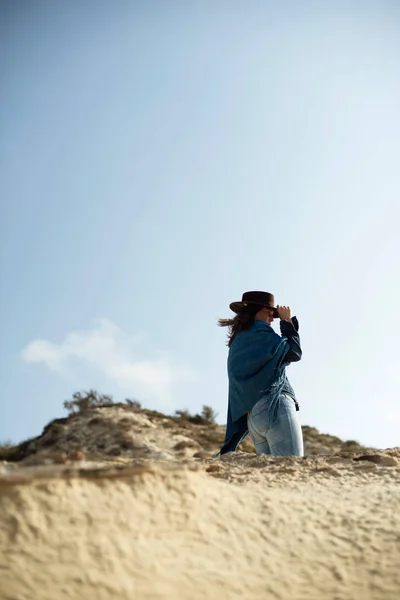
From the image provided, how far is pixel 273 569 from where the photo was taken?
2506 mm

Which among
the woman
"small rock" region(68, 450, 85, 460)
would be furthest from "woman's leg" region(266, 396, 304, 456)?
"small rock" region(68, 450, 85, 460)

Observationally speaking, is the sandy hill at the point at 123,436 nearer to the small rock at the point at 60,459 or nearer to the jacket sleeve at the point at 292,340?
the jacket sleeve at the point at 292,340

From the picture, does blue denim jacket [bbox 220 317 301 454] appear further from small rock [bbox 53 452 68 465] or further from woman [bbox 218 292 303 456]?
small rock [bbox 53 452 68 465]

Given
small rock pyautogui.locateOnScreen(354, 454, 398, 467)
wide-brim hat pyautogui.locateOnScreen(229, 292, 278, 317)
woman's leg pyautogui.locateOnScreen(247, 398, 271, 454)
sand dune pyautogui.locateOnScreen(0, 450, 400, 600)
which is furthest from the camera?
wide-brim hat pyautogui.locateOnScreen(229, 292, 278, 317)

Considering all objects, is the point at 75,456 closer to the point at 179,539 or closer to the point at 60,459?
the point at 60,459

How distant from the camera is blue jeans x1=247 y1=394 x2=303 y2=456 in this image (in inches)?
188

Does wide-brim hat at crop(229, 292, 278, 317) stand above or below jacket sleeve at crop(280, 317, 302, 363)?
above

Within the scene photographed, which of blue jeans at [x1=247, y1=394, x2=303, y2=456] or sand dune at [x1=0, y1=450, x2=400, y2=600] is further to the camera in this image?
blue jeans at [x1=247, y1=394, x2=303, y2=456]

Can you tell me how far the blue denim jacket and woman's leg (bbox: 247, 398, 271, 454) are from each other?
12 centimetres

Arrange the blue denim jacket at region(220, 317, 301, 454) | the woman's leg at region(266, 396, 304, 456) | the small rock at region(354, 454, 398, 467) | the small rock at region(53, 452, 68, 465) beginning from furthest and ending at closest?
1. the blue denim jacket at region(220, 317, 301, 454)
2. the woman's leg at region(266, 396, 304, 456)
3. the small rock at region(354, 454, 398, 467)
4. the small rock at region(53, 452, 68, 465)

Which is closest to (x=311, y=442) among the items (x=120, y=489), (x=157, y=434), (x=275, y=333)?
(x=157, y=434)

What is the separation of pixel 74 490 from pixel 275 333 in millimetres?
3260

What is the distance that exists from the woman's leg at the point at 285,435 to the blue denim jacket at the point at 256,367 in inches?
8.8

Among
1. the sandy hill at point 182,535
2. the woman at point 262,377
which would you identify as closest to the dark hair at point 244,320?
the woman at point 262,377
